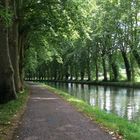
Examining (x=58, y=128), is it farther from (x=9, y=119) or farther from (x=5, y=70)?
(x=5, y=70)

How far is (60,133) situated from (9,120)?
3.33 metres

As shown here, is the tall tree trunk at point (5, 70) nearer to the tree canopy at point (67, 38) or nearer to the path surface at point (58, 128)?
the tree canopy at point (67, 38)

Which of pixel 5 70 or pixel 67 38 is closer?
pixel 5 70

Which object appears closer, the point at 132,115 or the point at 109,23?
the point at 132,115

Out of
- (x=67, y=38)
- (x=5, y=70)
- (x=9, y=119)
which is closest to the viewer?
(x=9, y=119)

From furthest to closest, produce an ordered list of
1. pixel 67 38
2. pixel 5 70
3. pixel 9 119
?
pixel 67 38 → pixel 5 70 → pixel 9 119

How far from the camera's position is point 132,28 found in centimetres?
6294

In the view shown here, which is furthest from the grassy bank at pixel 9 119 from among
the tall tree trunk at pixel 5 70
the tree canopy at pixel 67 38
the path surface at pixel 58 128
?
the tree canopy at pixel 67 38

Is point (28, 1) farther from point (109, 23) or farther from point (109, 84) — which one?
point (109, 84)

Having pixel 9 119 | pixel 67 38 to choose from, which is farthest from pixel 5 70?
pixel 67 38

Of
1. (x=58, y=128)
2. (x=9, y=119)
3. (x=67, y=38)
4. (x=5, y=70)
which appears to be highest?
(x=67, y=38)

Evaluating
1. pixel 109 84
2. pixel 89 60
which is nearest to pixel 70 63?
pixel 89 60

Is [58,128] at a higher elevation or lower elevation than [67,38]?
lower

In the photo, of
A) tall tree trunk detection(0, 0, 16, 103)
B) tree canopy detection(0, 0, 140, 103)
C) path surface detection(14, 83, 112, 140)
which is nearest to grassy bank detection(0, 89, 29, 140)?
path surface detection(14, 83, 112, 140)
